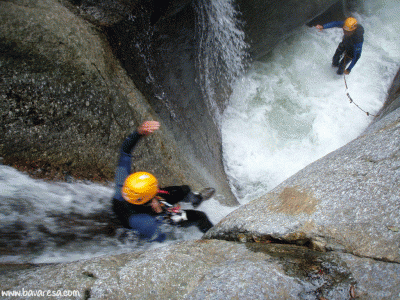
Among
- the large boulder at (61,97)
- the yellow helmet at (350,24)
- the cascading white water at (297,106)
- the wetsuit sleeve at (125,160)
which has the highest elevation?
the large boulder at (61,97)

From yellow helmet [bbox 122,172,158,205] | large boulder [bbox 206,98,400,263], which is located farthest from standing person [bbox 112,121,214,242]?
large boulder [bbox 206,98,400,263]

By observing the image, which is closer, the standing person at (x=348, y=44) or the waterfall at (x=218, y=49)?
the waterfall at (x=218, y=49)

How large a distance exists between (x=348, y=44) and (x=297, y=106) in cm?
168

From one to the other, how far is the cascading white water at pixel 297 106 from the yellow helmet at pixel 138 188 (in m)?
2.58

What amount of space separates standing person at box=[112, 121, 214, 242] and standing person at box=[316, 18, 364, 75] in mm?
4957

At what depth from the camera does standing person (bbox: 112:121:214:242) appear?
94.3 inches

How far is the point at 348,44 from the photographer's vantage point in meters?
5.77

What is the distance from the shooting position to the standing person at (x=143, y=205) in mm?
2396

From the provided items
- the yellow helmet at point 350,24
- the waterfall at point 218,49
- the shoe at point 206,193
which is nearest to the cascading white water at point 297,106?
the waterfall at point 218,49

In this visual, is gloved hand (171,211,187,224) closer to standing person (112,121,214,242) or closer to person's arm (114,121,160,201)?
standing person (112,121,214,242)

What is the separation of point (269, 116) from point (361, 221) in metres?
4.31

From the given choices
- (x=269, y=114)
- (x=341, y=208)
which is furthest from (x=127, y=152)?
(x=269, y=114)

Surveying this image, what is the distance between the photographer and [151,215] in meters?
2.56

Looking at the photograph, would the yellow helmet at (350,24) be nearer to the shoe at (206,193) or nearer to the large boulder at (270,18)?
the large boulder at (270,18)
